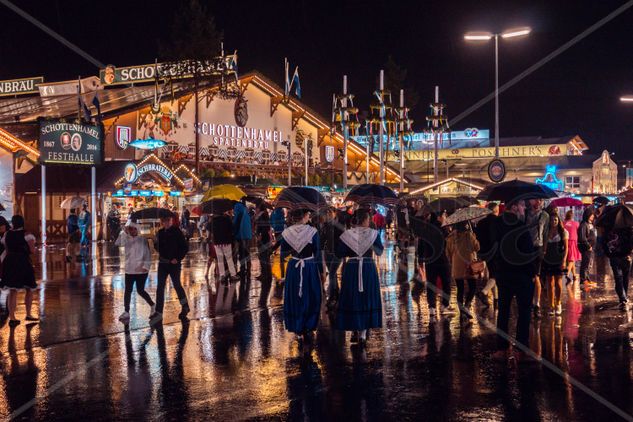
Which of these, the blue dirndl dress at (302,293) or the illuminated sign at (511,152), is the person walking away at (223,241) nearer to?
the blue dirndl dress at (302,293)

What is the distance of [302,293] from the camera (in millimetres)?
8695

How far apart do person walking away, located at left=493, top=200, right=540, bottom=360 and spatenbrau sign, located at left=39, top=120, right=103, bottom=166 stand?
21563mm

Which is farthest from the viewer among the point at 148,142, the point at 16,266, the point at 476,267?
the point at 148,142

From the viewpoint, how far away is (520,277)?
820cm

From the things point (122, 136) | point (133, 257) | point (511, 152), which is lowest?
point (133, 257)

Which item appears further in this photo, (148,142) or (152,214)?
(148,142)

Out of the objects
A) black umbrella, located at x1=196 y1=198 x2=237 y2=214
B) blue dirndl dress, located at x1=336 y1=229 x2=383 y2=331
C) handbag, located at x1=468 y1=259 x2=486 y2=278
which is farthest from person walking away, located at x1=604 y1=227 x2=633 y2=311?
black umbrella, located at x1=196 y1=198 x2=237 y2=214

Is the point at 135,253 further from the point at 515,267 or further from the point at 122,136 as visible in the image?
the point at 122,136

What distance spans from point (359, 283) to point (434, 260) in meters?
2.71

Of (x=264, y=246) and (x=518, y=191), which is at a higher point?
(x=518, y=191)

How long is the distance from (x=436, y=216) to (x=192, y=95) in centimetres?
2845

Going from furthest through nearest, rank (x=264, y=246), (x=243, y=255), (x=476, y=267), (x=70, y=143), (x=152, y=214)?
1. (x=70, y=143)
2. (x=264, y=246)
3. (x=243, y=255)
4. (x=152, y=214)
5. (x=476, y=267)

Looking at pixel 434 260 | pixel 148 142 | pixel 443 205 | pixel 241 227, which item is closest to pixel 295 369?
pixel 434 260

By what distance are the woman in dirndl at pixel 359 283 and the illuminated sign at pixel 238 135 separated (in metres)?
30.4
